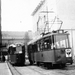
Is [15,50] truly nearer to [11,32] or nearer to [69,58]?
[69,58]

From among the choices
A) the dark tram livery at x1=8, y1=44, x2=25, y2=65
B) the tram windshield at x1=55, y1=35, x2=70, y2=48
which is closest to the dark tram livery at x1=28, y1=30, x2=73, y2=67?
the tram windshield at x1=55, y1=35, x2=70, y2=48

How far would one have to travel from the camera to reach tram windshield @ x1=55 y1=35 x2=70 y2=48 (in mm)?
15435

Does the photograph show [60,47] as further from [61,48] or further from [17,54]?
[17,54]

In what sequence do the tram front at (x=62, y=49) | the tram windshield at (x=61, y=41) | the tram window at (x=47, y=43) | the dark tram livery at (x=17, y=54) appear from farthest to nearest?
the dark tram livery at (x=17, y=54)
the tram window at (x=47, y=43)
the tram windshield at (x=61, y=41)
the tram front at (x=62, y=49)

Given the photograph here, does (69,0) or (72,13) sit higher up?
(69,0)

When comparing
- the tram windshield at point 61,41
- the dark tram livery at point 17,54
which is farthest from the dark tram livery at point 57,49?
the dark tram livery at point 17,54

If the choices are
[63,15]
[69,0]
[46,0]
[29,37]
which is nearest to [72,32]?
[63,15]

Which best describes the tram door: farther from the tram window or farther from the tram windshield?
the tram window

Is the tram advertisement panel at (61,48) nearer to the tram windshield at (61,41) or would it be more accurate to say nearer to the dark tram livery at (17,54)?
the tram windshield at (61,41)

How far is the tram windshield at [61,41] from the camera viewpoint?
50.6 ft

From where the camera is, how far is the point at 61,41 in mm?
15539

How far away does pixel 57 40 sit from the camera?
51.2 ft

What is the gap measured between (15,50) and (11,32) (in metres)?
58.8

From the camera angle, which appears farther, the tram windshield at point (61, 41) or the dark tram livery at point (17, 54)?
the dark tram livery at point (17, 54)
